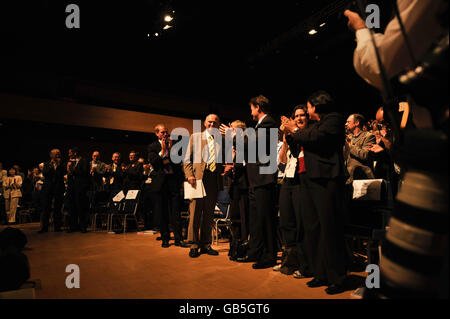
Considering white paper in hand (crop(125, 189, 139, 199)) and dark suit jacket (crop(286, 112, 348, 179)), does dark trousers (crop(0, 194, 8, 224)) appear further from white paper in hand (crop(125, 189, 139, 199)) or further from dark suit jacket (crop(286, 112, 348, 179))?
dark suit jacket (crop(286, 112, 348, 179))

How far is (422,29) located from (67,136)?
11.8 metres

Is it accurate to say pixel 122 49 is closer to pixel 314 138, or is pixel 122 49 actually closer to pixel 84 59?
pixel 84 59

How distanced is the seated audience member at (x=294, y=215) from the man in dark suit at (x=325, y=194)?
8.5 inches

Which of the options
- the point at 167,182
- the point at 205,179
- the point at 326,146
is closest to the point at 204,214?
the point at 205,179

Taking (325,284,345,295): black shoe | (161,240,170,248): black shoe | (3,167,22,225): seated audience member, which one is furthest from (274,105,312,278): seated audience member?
(3,167,22,225): seated audience member

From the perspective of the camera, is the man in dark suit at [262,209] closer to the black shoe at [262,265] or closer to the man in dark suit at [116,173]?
the black shoe at [262,265]

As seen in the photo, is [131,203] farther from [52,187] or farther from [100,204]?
[52,187]

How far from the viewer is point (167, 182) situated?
4.82 metres

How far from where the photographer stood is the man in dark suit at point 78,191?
6355mm

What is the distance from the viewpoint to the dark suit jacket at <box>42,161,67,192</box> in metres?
6.31

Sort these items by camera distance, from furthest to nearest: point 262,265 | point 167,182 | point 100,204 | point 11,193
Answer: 1. point 11,193
2. point 100,204
3. point 167,182
4. point 262,265

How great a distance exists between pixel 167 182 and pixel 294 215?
8.41 ft

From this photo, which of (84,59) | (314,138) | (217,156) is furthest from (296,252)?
(84,59)

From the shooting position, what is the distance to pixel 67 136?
10.6m
